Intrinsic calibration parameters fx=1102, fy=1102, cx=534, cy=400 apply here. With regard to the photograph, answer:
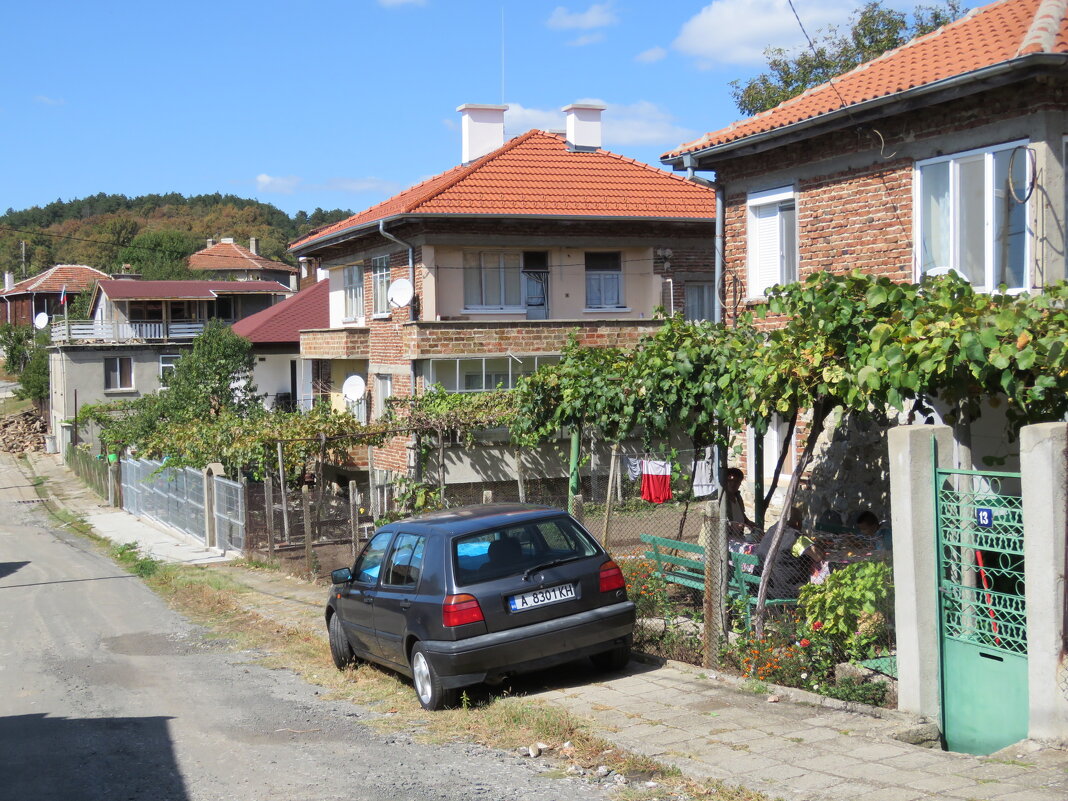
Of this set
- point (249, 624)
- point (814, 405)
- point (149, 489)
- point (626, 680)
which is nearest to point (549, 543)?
point (626, 680)

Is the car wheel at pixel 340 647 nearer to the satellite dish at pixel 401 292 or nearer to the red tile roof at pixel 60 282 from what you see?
the satellite dish at pixel 401 292

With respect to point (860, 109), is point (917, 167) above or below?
below

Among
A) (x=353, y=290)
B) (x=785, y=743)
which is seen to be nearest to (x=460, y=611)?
(x=785, y=743)

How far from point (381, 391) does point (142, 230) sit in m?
93.6

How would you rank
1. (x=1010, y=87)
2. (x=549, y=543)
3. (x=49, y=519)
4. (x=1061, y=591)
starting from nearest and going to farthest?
(x=1061, y=591) → (x=549, y=543) → (x=1010, y=87) → (x=49, y=519)

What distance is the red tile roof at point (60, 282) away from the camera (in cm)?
7275

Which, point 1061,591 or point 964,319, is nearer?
point 1061,591

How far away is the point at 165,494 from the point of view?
26984 mm

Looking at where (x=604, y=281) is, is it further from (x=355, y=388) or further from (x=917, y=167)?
(x=917, y=167)

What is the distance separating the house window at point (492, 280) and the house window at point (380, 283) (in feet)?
7.55

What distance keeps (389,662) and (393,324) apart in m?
16.2

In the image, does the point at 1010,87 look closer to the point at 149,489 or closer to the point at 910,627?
the point at 910,627

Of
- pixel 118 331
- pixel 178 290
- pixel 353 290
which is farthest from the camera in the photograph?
pixel 178 290

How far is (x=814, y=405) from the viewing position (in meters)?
9.18
